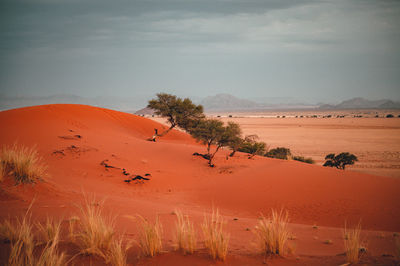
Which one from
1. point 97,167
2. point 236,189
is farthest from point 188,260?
point 97,167

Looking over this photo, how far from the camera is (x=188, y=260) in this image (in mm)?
3768

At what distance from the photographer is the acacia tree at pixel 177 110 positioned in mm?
24562

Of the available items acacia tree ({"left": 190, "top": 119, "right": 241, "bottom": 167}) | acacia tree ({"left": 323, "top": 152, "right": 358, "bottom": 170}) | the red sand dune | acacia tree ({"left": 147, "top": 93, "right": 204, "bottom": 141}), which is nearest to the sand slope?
the red sand dune

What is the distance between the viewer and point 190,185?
1227 centimetres

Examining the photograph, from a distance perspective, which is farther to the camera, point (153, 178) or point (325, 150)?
point (325, 150)

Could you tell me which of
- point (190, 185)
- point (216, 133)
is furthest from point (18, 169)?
point (216, 133)

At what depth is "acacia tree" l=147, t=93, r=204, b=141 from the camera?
24.6 meters

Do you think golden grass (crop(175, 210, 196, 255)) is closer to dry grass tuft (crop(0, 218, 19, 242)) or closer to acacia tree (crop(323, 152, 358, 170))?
dry grass tuft (crop(0, 218, 19, 242))

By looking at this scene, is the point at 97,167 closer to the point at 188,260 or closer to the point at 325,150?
the point at 188,260

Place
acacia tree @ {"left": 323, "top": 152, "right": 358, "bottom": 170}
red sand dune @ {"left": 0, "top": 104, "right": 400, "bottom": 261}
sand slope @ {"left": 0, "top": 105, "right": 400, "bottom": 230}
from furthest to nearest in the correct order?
acacia tree @ {"left": 323, "top": 152, "right": 358, "bottom": 170}
sand slope @ {"left": 0, "top": 105, "right": 400, "bottom": 230}
red sand dune @ {"left": 0, "top": 104, "right": 400, "bottom": 261}

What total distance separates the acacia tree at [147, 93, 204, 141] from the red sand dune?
21.8ft

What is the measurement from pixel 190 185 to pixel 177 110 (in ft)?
43.7

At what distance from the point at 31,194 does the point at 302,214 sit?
7.95m

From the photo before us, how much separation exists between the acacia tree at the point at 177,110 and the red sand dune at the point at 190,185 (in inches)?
262
